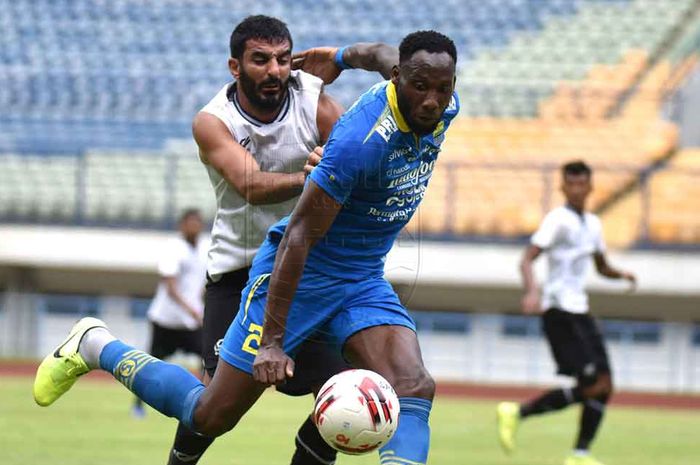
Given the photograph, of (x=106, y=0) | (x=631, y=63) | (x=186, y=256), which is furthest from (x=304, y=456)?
(x=106, y=0)

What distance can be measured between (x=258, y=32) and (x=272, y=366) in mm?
Answer: 1832

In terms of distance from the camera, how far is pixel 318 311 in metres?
6.04

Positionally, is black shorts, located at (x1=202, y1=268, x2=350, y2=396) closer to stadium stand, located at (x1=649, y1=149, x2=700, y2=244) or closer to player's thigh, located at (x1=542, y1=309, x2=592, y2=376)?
player's thigh, located at (x1=542, y1=309, x2=592, y2=376)

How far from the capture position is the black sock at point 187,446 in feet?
22.1

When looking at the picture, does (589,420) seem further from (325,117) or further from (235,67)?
(235,67)

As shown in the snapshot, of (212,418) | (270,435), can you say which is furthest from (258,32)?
(270,435)

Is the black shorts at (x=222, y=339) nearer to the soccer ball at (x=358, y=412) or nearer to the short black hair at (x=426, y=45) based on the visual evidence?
the soccer ball at (x=358, y=412)

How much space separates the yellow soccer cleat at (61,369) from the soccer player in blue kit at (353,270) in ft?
2.02

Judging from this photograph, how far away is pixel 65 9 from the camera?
2397cm

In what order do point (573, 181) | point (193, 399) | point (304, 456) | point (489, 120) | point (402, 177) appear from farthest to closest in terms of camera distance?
point (489, 120) < point (573, 181) < point (304, 456) < point (193, 399) < point (402, 177)

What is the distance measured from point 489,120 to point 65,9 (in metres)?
8.15

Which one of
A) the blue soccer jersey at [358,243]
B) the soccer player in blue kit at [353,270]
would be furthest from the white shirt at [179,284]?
the blue soccer jersey at [358,243]

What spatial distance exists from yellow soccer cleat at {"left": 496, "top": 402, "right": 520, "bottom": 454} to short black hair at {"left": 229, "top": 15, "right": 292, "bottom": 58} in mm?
5174

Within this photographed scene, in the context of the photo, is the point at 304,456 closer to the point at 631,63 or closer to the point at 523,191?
the point at 523,191
